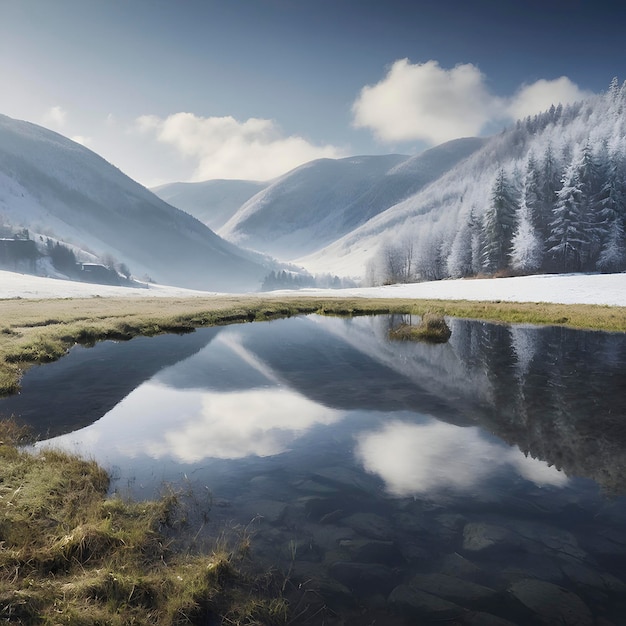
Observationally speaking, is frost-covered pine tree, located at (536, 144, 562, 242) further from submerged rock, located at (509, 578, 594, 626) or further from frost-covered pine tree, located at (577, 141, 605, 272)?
submerged rock, located at (509, 578, 594, 626)

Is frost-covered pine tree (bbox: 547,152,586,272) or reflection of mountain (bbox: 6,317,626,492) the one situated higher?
frost-covered pine tree (bbox: 547,152,586,272)

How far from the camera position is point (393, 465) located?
35.1ft

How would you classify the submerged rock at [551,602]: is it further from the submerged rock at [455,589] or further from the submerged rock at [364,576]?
the submerged rock at [364,576]

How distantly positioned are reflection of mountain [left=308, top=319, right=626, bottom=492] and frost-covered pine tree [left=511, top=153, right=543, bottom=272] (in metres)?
53.2

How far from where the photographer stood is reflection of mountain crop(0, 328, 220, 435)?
1385 centimetres

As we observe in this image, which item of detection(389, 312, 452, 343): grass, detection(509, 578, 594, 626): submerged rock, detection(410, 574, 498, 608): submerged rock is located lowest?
detection(509, 578, 594, 626): submerged rock

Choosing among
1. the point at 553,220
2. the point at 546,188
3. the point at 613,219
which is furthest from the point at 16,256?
the point at 613,219

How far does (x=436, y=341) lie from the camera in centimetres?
3131

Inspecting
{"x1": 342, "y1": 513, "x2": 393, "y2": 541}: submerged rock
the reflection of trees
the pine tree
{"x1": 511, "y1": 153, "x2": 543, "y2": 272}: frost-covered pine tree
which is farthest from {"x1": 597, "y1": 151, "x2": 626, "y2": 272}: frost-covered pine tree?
{"x1": 342, "y1": 513, "x2": 393, "y2": 541}: submerged rock

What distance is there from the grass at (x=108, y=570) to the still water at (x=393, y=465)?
0.84 meters

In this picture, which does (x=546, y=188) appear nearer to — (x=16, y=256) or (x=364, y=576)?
(x=364, y=576)

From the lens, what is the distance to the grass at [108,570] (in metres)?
5.00

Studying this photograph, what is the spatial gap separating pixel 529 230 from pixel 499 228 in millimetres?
8641

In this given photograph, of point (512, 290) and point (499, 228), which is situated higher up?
point (499, 228)
